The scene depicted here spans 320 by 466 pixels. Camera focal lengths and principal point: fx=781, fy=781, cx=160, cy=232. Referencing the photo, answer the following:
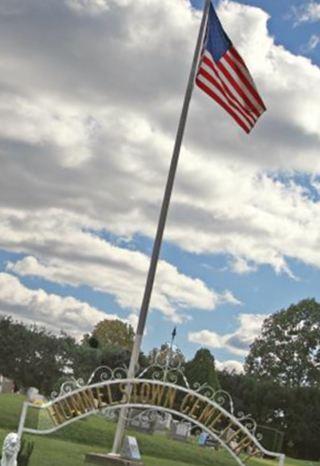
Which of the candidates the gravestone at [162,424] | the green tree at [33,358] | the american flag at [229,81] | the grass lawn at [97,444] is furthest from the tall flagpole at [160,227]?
the green tree at [33,358]

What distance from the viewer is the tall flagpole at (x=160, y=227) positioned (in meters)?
14.7

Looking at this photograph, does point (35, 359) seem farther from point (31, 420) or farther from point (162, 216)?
point (162, 216)

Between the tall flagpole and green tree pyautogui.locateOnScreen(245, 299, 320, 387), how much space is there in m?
41.8

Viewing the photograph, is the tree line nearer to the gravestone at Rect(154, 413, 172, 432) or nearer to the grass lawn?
the gravestone at Rect(154, 413, 172, 432)

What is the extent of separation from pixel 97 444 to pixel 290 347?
3540cm

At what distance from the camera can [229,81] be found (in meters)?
15.1

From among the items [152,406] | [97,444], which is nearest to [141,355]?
[97,444]

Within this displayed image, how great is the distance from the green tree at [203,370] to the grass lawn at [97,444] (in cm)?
1185

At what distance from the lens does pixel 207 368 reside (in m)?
39.2

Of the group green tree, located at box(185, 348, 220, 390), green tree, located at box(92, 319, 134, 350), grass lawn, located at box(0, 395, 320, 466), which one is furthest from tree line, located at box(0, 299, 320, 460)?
grass lawn, located at box(0, 395, 320, 466)

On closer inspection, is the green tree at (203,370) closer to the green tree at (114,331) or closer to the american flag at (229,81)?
the american flag at (229,81)

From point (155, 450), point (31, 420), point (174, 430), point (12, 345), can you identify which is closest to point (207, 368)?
point (174, 430)

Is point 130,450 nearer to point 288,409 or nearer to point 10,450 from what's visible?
point 10,450

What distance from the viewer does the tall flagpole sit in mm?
14670
